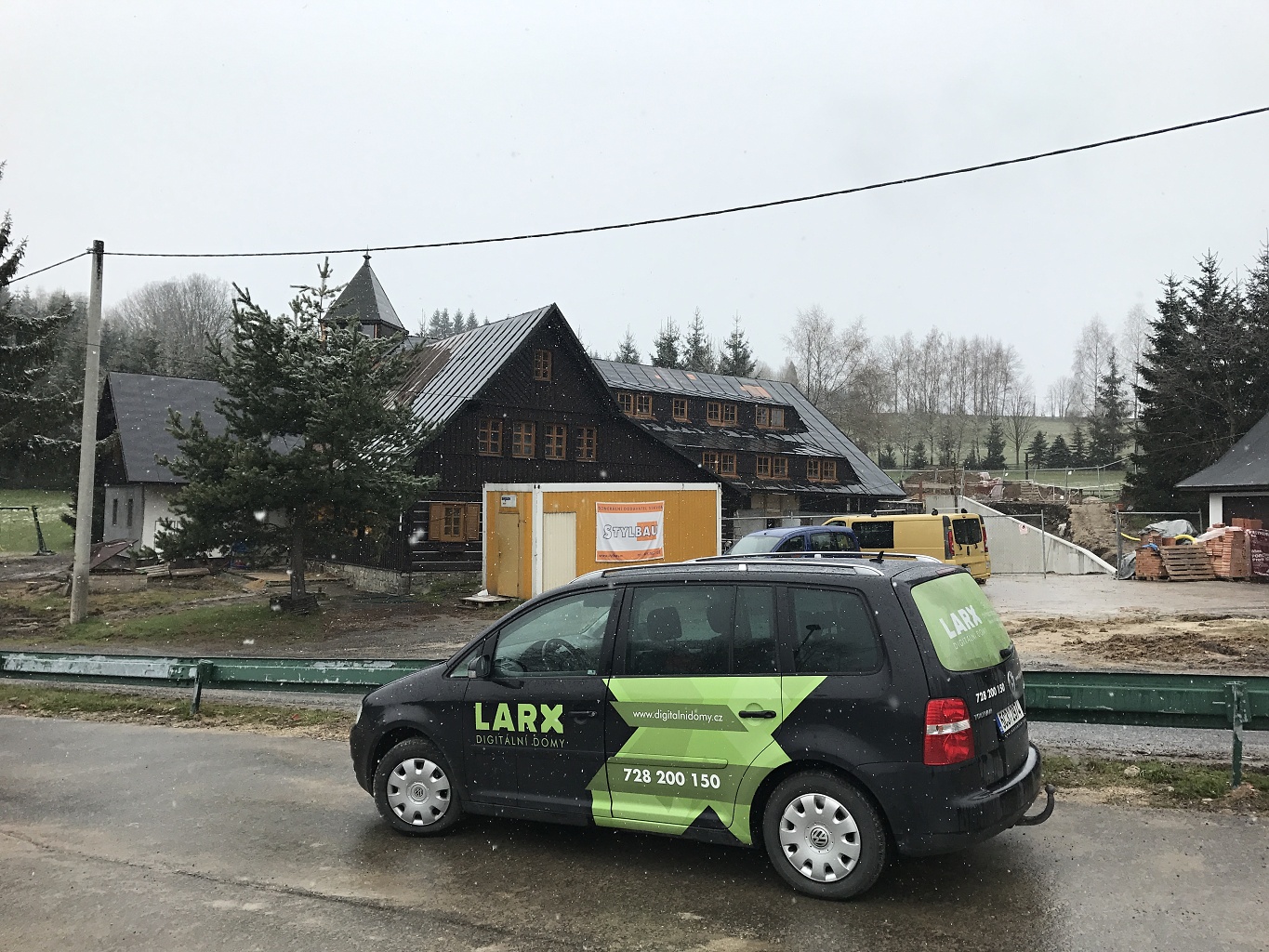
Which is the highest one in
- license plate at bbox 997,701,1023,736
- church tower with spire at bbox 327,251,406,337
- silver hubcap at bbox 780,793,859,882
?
church tower with spire at bbox 327,251,406,337

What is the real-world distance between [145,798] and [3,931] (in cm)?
242

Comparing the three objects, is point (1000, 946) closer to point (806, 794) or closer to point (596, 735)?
point (806, 794)

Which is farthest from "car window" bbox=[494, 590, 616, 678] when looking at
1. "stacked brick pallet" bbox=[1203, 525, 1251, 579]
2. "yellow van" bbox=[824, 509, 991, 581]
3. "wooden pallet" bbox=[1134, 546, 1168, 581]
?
"stacked brick pallet" bbox=[1203, 525, 1251, 579]

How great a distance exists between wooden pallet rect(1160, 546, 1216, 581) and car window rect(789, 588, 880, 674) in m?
26.1

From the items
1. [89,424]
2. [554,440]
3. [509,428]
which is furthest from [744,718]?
[554,440]

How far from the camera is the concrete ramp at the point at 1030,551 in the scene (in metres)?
32.5

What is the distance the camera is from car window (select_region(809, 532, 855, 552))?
69.1 ft

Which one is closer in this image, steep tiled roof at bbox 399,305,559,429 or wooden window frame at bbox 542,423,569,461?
steep tiled roof at bbox 399,305,559,429

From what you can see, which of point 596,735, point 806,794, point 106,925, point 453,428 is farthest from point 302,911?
point 453,428

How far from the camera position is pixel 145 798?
6.92 m

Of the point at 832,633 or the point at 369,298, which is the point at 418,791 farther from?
the point at 369,298

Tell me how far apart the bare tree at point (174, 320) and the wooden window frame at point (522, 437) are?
42.8 meters

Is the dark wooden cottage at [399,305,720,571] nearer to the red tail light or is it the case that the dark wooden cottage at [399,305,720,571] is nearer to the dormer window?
the dormer window

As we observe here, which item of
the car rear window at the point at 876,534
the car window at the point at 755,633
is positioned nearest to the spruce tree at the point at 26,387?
the car rear window at the point at 876,534
